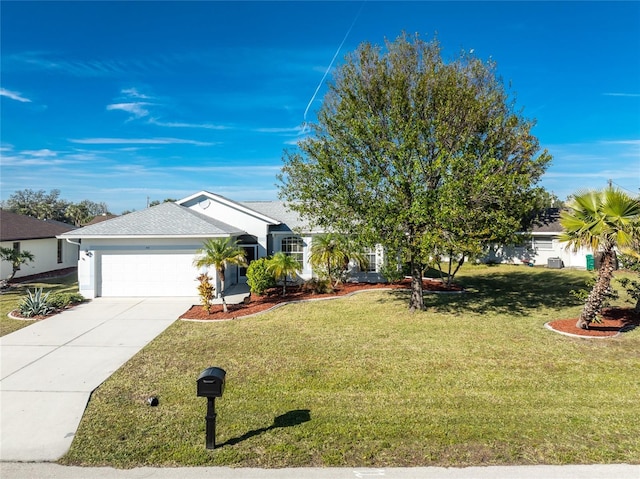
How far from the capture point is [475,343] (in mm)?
9406

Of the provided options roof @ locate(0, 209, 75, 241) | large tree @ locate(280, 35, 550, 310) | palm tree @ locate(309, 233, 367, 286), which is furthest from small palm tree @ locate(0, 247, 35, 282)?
large tree @ locate(280, 35, 550, 310)

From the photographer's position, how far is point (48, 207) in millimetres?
55406

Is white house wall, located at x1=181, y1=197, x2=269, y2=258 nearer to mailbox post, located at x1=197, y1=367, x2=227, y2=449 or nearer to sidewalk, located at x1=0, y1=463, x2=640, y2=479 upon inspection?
mailbox post, located at x1=197, y1=367, x2=227, y2=449

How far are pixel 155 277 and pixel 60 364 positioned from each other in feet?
26.6

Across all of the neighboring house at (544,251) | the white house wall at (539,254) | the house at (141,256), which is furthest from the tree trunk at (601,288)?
the white house wall at (539,254)

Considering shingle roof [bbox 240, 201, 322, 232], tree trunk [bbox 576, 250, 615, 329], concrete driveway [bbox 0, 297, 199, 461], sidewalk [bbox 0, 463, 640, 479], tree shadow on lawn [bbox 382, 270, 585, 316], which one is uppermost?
shingle roof [bbox 240, 201, 322, 232]

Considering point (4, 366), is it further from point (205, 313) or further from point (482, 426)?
point (482, 426)

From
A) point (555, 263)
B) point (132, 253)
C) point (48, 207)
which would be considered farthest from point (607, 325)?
point (48, 207)

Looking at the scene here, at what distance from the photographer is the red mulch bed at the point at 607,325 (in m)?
9.80

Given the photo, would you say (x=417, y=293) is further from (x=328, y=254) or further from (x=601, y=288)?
(x=601, y=288)

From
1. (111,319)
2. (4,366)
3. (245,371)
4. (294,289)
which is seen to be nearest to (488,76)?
(294,289)

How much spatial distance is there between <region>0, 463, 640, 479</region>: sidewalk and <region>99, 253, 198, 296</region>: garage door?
38.5 ft

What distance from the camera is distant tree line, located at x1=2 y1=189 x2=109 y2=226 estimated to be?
5438 centimetres

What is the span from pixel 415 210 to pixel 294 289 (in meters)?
8.43
